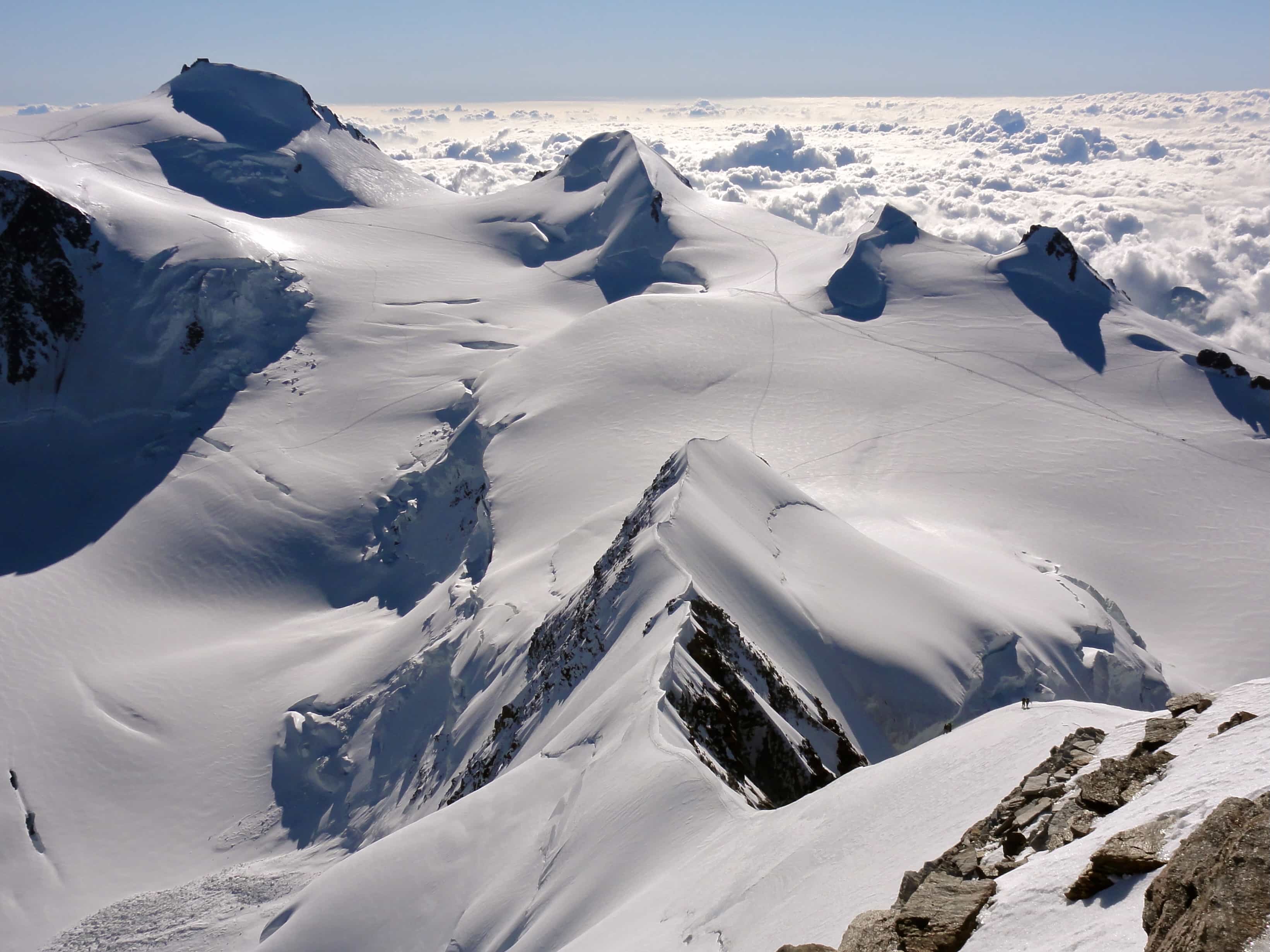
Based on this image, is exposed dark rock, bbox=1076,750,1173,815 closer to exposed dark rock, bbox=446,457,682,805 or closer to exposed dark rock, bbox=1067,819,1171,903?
exposed dark rock, bbox=1067,819,1171,903

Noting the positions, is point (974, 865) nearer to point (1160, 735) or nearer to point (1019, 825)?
point (1019, 825)

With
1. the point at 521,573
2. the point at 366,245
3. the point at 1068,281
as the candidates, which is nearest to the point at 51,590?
the point at 521,573

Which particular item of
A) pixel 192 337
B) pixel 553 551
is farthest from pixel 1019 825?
pixel 192 337

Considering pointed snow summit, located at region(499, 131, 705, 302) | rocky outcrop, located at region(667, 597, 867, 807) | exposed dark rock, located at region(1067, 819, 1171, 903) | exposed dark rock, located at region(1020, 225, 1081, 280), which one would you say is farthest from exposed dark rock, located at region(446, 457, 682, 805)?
exposed dark rock, located at region(1020, 225, 1081, 280)

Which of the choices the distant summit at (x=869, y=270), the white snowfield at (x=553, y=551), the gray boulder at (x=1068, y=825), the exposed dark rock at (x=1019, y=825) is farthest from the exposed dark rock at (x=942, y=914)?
the distant summit at (x=869, y=270)

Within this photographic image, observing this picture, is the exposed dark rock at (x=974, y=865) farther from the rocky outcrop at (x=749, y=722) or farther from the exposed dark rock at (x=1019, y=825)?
Result: the rocky outcrop at (x=749, y=722)

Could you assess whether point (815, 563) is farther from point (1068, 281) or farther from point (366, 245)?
point (366, 245)
